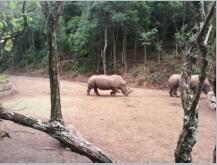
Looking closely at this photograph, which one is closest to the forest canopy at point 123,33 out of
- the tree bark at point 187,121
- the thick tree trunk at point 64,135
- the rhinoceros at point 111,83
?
the rhinoceros at point 111,83

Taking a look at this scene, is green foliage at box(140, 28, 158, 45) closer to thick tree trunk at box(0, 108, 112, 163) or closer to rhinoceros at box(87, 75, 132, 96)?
rhinoceros at box(87, 75, 132, 96)

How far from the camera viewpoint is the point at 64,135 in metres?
6.09

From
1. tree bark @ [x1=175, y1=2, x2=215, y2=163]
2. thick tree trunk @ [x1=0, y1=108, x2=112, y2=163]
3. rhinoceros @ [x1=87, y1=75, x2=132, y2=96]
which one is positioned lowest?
rhinoceros @ [x1=87, y1=75, x2=132, y2=96]

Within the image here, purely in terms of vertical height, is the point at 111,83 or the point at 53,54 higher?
the point at 53,54

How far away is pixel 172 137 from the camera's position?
905 centimetres

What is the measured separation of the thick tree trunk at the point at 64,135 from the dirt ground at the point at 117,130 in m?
0.96

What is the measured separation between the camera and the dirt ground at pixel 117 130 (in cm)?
741

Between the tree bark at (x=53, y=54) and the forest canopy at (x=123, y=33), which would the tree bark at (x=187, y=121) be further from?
the forest canopy at (x=123, y=33)

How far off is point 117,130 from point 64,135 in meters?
3.70

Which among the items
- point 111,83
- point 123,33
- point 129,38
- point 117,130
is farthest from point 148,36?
point 117,130

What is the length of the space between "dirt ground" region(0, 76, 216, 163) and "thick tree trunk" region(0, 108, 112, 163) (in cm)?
96

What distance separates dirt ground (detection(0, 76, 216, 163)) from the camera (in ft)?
24.3

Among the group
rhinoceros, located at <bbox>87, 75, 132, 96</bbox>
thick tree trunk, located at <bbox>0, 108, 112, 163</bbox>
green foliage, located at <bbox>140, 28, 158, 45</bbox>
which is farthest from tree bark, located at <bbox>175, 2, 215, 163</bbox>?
green foliage, located at <bbox>140, 28, 158, 45</bbox>

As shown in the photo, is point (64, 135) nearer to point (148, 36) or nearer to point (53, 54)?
point (53, 54)
